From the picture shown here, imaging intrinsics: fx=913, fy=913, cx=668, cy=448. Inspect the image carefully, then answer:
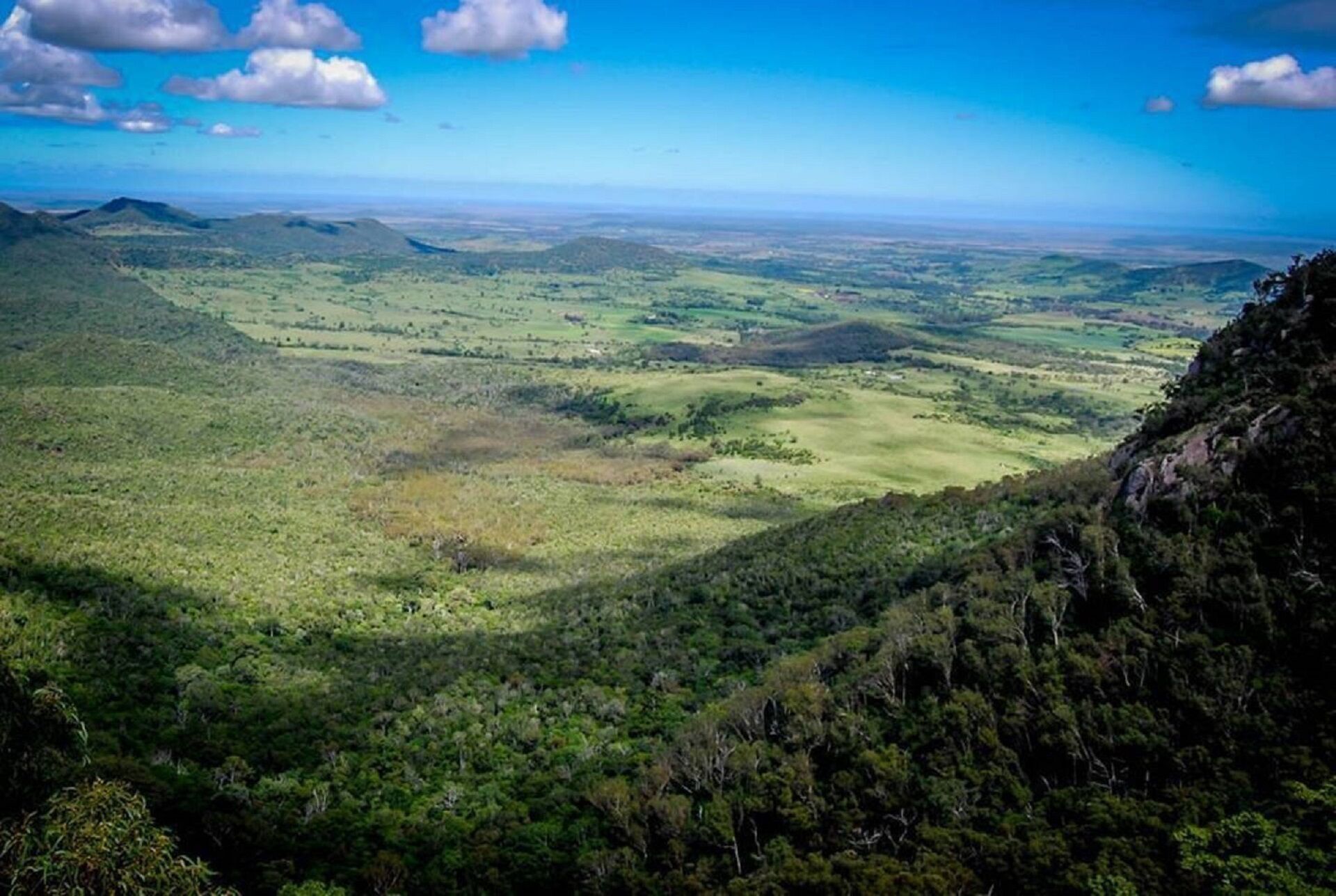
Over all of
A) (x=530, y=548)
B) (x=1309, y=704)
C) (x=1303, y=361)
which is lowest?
(x=530, y=548)

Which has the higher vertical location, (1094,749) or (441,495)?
(1094,749)

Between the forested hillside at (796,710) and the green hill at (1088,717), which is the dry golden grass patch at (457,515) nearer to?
the forested hillside at (796,710)

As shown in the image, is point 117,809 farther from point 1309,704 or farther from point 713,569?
point 713,569

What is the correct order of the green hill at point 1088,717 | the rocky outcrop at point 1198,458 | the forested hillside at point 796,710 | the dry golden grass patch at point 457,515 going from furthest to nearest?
1. the dry golden grass patch at point 457,515
2. the rocky outcrop at point 1198,458
3. the green hill at point 1088,717
4. the forested hillside at point 796,710

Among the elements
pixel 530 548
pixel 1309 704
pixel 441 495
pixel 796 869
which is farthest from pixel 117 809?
pixel 441 495

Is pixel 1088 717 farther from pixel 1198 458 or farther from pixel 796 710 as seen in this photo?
pixel 1198 458

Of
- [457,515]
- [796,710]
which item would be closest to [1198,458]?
[796,710]

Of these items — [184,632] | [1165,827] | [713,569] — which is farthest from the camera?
[713,569]

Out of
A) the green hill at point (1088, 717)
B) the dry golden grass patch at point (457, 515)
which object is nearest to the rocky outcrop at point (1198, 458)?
the green hill at point (1088, 717)
